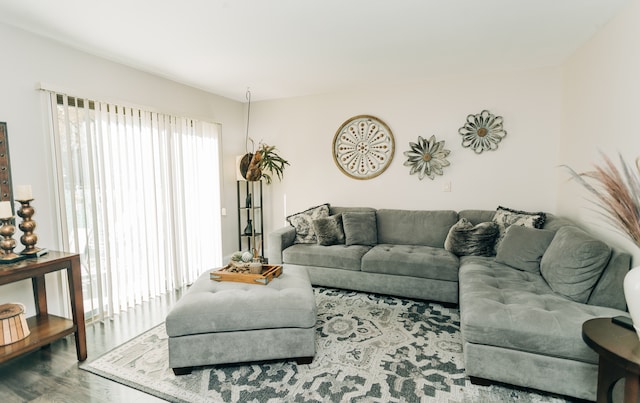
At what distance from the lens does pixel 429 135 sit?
4.13m

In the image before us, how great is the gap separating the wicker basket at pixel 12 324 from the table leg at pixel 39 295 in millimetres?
309

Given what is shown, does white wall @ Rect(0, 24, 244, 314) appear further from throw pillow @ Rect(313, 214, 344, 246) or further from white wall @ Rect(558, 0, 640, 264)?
white wall @ Rect(558, 0, 640, 264)

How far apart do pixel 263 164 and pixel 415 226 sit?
7.26 ft

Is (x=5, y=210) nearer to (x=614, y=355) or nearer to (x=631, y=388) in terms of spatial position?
(x=614, y=355)

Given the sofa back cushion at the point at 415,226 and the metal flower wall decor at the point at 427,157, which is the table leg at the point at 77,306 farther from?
the metal flower wall decor at the point at 427,157

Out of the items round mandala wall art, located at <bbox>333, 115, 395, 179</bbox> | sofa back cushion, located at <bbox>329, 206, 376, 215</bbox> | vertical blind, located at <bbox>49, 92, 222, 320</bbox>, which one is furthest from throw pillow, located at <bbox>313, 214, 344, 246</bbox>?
vertical blind, located at <bbox>49, 92, 222, 320</bbox>

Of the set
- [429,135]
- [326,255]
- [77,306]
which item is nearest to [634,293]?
[326,255]

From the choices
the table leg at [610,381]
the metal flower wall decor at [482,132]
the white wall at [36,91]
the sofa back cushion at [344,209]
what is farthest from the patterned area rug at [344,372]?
the metal flower wall decor at [482,132]

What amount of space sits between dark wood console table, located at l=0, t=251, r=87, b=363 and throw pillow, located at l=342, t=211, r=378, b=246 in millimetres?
2663

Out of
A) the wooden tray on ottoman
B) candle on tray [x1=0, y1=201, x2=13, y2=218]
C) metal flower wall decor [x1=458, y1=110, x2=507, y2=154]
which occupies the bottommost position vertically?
the wooden tray on ottoman

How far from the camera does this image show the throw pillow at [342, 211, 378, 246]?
3977 millimetres

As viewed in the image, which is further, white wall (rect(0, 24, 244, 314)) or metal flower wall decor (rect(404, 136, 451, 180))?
metal flower wall decor (rect(404, 136, 451, 180))

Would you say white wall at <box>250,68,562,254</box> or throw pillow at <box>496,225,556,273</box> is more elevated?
white wall at <box>250,68,562,254</box>

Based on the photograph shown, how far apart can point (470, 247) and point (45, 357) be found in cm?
380
